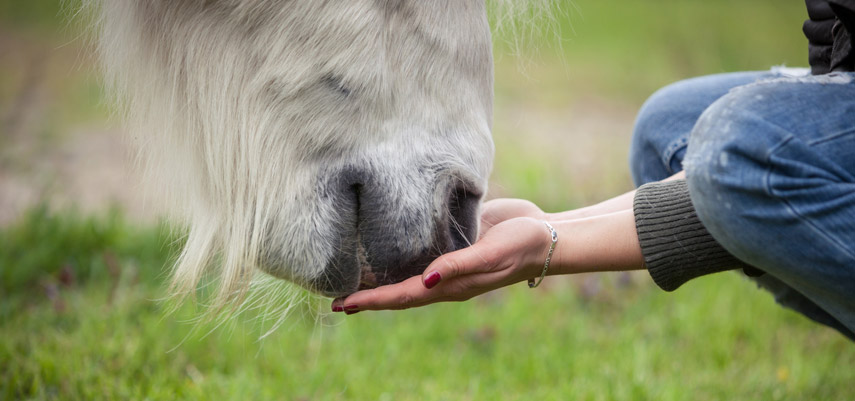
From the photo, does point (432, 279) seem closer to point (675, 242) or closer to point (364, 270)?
point (364, 270)

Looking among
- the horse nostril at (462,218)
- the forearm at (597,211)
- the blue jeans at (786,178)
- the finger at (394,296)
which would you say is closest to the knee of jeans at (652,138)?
the forearm at (597,211)

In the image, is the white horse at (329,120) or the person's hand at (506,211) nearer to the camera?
the white horse at (329,120)

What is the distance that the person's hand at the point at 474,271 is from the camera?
1410 millimetres

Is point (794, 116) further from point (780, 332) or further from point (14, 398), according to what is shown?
point (14, 398)

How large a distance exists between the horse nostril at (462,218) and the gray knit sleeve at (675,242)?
1.26 ft

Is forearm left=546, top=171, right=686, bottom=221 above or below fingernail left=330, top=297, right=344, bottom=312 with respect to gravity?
below

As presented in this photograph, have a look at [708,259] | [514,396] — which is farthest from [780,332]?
[708,259]

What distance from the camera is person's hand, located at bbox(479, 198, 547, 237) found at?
1.78 meters

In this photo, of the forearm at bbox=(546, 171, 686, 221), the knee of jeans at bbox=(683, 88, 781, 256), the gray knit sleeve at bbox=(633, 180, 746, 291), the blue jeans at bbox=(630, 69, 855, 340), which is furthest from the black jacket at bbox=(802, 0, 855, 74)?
the forearm at bbox=(546, 171, 686, 221)

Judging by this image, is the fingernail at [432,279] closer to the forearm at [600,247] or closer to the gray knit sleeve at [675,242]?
the forearm at [600,247]

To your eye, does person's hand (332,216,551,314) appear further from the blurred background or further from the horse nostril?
the blurred background

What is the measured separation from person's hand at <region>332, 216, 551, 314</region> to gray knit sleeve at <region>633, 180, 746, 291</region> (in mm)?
224

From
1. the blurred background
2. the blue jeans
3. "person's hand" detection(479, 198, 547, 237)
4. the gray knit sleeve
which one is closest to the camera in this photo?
the blue jeans

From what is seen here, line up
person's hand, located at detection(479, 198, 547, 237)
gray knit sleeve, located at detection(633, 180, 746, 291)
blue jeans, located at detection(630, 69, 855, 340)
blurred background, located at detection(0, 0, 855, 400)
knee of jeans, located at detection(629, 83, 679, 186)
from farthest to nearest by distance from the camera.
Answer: blurred background, located at detection(0, 0, 855, 400) → knee of jeans, located at detection(629, 83, 679, 186) → person's hand, located at detection(479, 198, 547, 237) → gray knit sleeve, located at detection(633, 180, 746, 291) → blue jeans, located at detection(630, 69, 855, 340)
